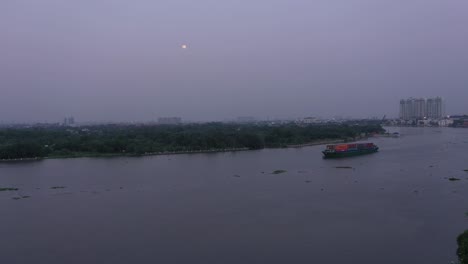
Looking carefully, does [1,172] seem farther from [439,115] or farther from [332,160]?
[439,115]

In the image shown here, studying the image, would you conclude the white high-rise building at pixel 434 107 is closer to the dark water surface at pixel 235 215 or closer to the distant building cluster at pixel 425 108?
the distant building cluster at pixel 425 108

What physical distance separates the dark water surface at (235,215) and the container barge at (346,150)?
2394mm

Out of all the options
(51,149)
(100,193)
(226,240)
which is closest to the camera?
(226,240)

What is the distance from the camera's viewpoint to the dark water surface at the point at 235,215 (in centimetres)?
370

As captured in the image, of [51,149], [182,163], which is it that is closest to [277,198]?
[182,163]

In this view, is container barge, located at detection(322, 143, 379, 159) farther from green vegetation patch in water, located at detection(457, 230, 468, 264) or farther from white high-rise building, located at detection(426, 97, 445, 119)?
white high-rise building, located at detection(426, 97, 445, 119)

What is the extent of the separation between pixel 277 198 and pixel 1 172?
19.5 ft

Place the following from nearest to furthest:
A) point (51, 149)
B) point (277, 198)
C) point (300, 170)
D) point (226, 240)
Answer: point (226, 240)
point (277, 198)
point (300, 170)
point (51, 149)

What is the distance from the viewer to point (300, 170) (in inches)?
325

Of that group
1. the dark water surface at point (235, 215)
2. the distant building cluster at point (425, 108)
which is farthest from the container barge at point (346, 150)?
the distant building cluster at point (425, 108)

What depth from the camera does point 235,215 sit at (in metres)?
4.84

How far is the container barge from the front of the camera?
428 inches

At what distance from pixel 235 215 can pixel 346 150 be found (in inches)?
277

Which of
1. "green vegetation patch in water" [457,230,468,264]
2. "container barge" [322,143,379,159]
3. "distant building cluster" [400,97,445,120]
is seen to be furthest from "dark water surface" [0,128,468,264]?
"distant building cluster" [400,97,445,120]
